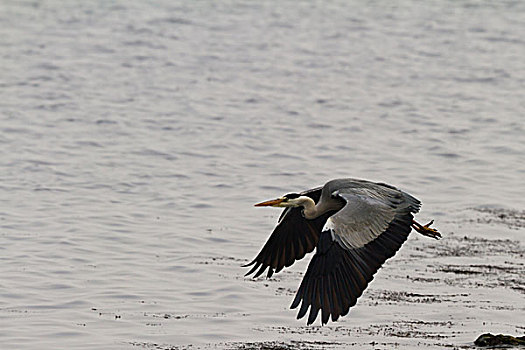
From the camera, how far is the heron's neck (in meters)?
9.07

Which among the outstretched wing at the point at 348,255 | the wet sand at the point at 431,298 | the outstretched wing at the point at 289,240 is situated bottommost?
the wet sand at the point at 431,298

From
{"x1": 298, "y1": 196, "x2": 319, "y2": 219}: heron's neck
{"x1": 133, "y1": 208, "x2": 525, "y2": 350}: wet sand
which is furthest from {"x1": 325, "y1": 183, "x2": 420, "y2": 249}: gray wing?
{"x1": 133, "y1": 208, "x2": 525, "y2": 350}: wet sand

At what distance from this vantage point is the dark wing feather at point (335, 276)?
25.1 ft

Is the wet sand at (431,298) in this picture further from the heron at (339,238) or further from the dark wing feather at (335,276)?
the dark wing feather at (335,276)

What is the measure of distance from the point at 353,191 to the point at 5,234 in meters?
4.28

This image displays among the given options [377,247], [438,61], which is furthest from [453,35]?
[377,247]

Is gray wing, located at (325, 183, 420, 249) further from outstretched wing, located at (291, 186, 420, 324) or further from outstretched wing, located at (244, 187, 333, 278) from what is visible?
outstretched wing, located at (244, 187, 333, 278)

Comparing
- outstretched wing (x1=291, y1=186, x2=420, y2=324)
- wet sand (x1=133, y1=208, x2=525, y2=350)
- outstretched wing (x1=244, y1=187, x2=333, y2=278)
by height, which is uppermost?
outstretched wing (x1=291, y1=186, x2=420, y2=324)

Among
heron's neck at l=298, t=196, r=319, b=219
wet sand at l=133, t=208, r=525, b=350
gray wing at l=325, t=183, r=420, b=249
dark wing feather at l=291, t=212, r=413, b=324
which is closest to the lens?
dark wing feather at l=291, t=212, r=413, b=324

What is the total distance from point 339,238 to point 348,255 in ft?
0.47

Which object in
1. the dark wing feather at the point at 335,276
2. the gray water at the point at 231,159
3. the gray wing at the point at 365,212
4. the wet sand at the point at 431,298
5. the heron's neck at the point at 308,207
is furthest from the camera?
the gray water at the point at 231,159

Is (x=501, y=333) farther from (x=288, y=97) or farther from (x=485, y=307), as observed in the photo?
(x=288, y=97)

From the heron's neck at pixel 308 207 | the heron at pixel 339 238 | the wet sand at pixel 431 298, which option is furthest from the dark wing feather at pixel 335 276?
the heron's neck at pixel 308 207

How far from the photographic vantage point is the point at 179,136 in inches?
632
